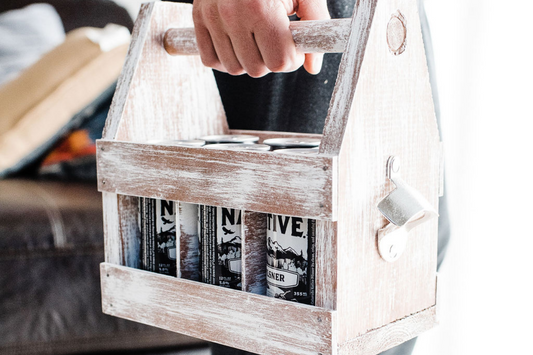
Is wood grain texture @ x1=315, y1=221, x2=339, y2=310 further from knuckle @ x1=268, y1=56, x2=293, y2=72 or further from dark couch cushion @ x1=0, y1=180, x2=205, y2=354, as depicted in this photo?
dark couch cushion @ x1=0, y1=180, x2=205, y2=354

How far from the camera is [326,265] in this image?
54 cm

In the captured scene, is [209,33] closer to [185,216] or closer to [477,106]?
[185,216]

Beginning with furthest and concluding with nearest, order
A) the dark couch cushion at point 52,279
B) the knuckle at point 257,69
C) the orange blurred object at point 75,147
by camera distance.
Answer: the orange blurred object at point 75,147, the dark couch cushion at point 52,279, the knuckle at point 257,69

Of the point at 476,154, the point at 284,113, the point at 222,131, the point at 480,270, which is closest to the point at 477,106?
the point at 476,154

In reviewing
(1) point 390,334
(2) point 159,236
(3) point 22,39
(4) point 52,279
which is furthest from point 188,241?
(3) point 22,39

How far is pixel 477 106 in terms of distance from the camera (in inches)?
50.0

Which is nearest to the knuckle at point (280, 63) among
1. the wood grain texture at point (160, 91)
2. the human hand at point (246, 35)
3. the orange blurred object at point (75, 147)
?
the human hand at point (246, 35)

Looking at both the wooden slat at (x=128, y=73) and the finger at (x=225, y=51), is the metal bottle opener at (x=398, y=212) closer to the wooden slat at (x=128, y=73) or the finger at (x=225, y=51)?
the finger at (x=225, y=51)

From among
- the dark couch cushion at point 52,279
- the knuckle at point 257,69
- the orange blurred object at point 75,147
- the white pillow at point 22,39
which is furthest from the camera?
the white pillow at point 22,39

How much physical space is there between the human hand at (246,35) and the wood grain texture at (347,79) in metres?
0.08

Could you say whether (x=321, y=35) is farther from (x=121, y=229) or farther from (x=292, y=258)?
(x=121, y=229)

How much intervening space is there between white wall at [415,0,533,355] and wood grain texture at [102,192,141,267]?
67cm

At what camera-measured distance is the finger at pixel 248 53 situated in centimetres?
60

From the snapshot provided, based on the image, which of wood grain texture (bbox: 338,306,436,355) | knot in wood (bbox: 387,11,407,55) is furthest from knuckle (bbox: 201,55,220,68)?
wood grain texture (bbox: 338,306,436,355)
